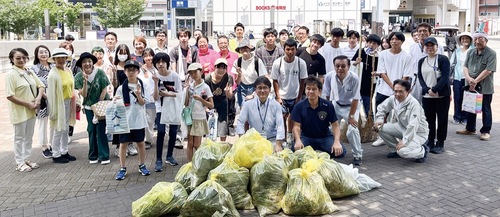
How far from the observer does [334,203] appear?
4992mm

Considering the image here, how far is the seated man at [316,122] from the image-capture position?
5.86 m

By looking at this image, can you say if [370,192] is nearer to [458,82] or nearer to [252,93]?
[252,93]

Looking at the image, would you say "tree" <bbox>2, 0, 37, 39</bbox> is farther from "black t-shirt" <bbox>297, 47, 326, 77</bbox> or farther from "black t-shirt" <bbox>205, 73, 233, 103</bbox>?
"black t-shirt" <bbox>297, 47, 326, 77</bbox>

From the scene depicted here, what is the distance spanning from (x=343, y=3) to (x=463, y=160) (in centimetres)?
4421

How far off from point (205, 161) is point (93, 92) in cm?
236

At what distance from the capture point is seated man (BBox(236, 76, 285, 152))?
5.92 meters

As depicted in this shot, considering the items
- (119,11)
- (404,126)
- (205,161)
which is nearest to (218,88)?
(205,161)

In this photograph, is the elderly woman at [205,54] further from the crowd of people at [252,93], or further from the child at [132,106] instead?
the child at [132,106]

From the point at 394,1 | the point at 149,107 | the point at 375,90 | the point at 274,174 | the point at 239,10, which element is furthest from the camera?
the point at 394,1

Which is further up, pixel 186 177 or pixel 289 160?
pixel 289 160

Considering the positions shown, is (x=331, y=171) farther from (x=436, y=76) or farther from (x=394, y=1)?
(x=394, y=1)

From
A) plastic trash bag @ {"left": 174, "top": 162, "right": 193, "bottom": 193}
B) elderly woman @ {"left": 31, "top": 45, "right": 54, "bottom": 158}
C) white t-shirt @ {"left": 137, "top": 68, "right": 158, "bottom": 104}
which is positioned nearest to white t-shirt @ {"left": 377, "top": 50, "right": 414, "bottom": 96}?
white t-shirt @ {"left": 137, "top": 68, "right": 158, "bottom": 104}

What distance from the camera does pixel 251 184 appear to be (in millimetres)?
4887

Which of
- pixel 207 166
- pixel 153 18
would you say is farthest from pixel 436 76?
pixel 153 18
